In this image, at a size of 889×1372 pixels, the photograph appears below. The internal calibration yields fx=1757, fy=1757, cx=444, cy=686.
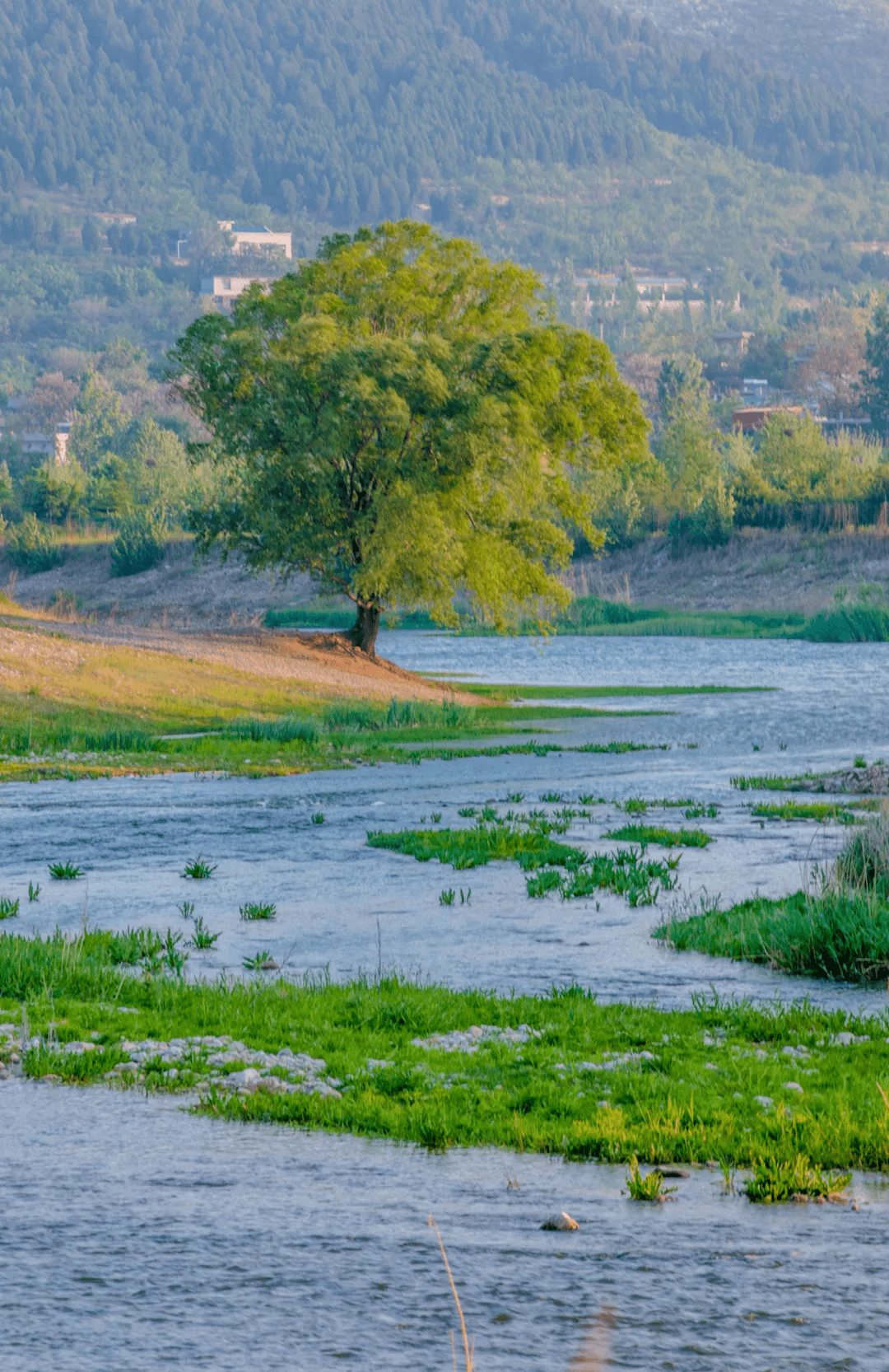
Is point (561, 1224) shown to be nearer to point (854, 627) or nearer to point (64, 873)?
point (64, 873)

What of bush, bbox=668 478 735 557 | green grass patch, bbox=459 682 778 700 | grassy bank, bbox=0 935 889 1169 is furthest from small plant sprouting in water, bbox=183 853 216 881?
bush, bbox=668 478 735 557

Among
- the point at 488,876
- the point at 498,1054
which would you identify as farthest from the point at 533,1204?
the point at 488,876

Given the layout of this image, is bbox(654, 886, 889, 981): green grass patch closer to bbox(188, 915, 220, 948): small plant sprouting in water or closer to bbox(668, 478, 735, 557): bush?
bbox(188, 915, 220, 948): small plant sprouting in water

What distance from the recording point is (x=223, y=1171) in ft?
34.0

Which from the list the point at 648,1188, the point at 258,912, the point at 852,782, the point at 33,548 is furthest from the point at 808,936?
the point at 33,548

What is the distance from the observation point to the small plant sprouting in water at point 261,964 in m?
16.4

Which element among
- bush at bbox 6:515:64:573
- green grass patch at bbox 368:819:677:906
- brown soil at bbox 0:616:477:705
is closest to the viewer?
green grass patch at bbox 368:819:677:906

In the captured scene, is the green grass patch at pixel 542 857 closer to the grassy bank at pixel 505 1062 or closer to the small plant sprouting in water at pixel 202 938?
the small plant sprouting in water at pixel 202 938

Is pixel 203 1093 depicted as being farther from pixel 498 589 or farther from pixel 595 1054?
pixel 498 589

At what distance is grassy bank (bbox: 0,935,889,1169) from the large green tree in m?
38.8

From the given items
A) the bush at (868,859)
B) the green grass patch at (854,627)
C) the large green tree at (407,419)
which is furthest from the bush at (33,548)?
the bush at (868,859)

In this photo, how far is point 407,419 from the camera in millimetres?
53281

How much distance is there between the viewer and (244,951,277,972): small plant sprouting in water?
16.4 meters

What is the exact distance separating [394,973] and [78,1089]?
4.33m
